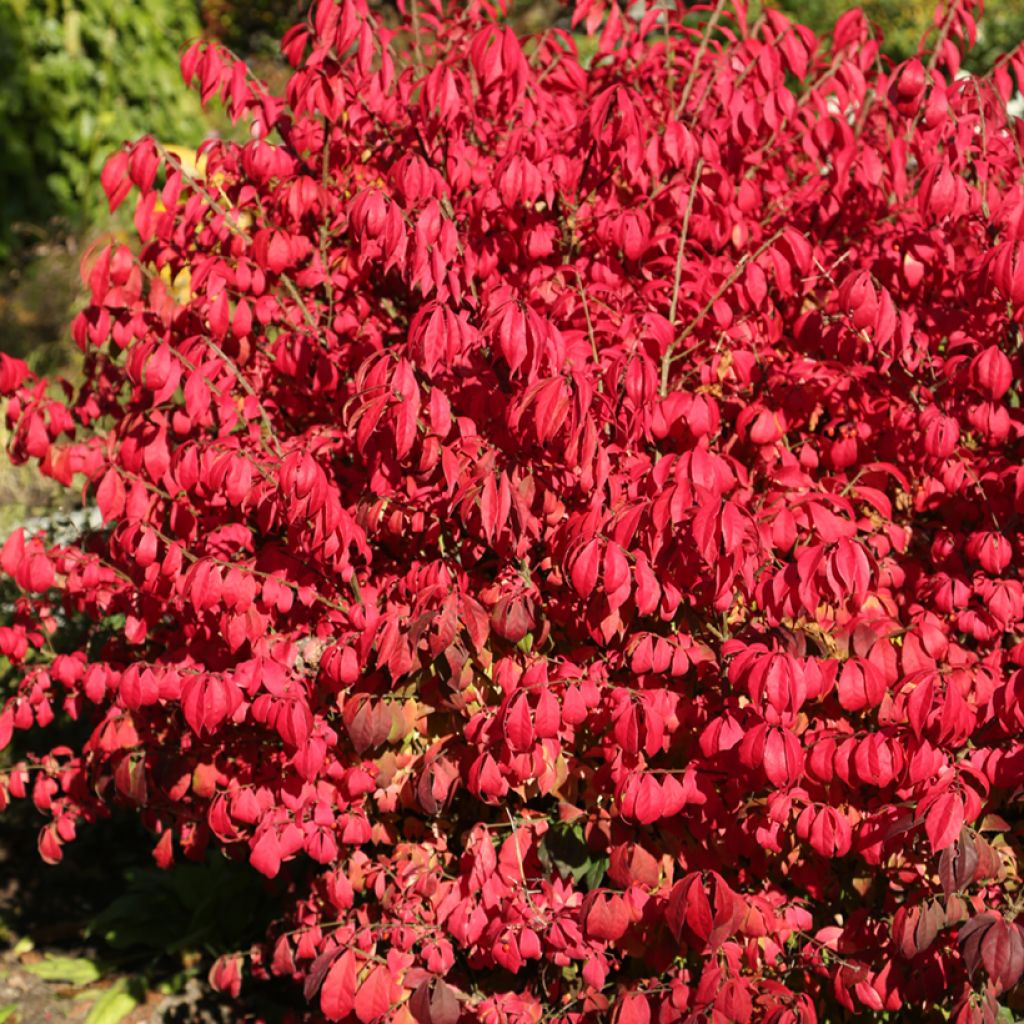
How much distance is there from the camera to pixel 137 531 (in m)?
2.76

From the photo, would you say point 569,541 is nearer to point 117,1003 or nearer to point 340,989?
point 340,989

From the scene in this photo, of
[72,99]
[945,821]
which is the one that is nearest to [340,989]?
[945,821]

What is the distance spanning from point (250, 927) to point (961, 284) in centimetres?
301

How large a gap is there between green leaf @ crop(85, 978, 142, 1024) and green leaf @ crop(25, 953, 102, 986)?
0.40 feet

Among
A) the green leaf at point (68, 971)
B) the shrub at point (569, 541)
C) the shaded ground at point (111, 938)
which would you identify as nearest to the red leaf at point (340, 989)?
the shrub at point (569, 541)

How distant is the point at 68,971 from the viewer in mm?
4047

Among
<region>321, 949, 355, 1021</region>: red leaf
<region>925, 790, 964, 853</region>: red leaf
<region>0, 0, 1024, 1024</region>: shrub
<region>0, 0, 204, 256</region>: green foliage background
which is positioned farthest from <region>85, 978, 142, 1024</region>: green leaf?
<region>0, 0, 204, 256</region>: green foliage background

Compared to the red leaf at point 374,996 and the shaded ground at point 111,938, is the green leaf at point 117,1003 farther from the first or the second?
the red leaf at point 374,996

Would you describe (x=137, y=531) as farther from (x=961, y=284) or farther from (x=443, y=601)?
(x=961, y=284)

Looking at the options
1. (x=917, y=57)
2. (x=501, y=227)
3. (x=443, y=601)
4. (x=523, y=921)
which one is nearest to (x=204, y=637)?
(x=443, y=601)

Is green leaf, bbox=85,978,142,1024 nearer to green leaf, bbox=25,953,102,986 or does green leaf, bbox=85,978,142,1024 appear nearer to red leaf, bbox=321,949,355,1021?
green leaf, bbox=25,953,102,986

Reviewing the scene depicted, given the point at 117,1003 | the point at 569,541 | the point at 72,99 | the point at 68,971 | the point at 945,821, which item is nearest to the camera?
the point at 945,821

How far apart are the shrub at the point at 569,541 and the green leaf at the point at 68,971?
2.94 feet

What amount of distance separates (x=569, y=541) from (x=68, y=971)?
2.61 metres
